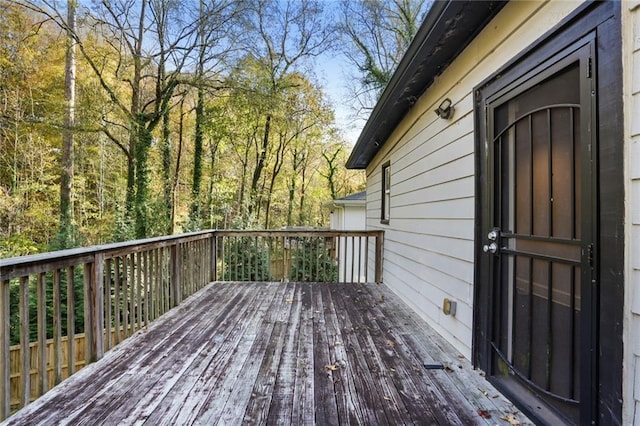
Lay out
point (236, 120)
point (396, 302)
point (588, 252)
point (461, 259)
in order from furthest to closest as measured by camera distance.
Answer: point (236, 120)
point (396, 302)
point (461, 259)
point (588, 252)

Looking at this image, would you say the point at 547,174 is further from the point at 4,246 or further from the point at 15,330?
the point at 4,246

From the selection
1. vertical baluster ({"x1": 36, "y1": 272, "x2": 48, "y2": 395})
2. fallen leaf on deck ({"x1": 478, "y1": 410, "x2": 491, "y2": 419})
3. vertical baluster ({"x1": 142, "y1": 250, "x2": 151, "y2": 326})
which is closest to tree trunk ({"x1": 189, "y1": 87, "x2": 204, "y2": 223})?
vertical baluster ({"x1": 142, "y1": 250, "x2": 151, "y2": 326})

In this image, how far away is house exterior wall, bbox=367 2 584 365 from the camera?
2.10 metres

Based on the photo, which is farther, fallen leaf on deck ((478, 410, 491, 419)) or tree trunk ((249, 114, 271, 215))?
tree trunk ((249, 114, 271, 215))

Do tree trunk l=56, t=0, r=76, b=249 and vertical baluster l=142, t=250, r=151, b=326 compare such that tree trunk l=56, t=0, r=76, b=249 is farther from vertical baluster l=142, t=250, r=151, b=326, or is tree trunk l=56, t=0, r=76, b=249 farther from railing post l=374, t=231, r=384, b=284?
railing post l=374, t=231, r=384, b=284

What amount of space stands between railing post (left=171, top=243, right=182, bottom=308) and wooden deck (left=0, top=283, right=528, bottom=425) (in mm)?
390

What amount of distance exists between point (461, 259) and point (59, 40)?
11.2 meters

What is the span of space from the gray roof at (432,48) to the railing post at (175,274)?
3024mm

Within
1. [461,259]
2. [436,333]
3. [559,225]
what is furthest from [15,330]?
[559,225]

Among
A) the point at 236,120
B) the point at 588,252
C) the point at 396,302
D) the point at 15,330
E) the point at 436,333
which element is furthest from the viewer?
the point at 236,120

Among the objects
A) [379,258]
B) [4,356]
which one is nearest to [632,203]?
[4,356]

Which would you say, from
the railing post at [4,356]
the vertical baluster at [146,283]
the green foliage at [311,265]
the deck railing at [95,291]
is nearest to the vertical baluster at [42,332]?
the deck railing at [95,291]

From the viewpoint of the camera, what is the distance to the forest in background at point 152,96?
881 cm

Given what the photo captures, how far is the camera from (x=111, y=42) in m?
8.82
